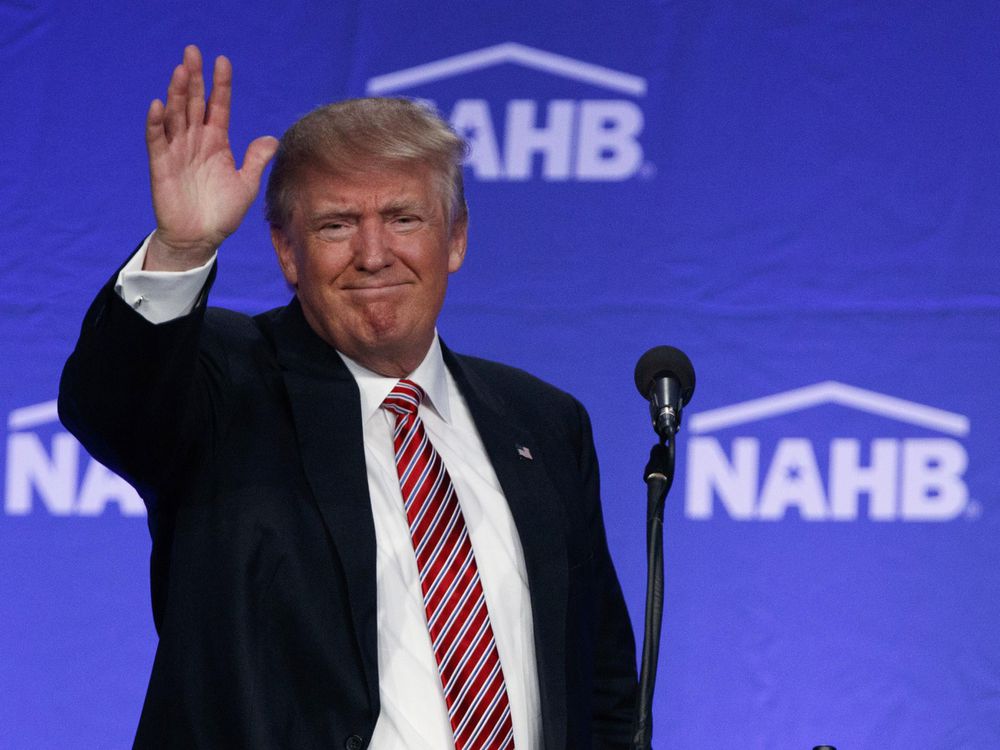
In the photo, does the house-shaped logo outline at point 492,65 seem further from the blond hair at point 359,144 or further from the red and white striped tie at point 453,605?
the red and white striped tie at point 453,605

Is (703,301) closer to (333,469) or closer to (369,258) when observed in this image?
(369,258)

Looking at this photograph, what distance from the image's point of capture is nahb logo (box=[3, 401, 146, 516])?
3115 millimetres

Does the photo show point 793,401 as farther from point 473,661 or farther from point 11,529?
point 11,529

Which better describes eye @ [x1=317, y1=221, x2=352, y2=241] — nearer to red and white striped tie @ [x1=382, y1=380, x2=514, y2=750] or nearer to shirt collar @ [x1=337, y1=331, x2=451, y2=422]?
shirt collar @ [x1=337, y1=331, x2=451, y2=422]

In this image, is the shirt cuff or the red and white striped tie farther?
the red and white striped tie

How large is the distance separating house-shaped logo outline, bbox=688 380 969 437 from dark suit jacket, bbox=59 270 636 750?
1.00m

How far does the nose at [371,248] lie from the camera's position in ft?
6.66

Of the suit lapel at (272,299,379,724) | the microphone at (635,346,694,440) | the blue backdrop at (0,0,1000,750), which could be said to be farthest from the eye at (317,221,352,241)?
the blue backdrop at (0,0,1000,750)

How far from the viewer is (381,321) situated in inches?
80.7

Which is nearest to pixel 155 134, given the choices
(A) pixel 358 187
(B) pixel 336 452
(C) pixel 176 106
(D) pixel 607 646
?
(C) pixel 176 106

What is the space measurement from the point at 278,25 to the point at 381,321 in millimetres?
1494

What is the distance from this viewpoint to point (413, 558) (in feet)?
6.48

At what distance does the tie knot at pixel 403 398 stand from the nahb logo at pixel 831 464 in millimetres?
1059

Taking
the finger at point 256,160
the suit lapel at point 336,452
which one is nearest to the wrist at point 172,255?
the finger at point 256,160
